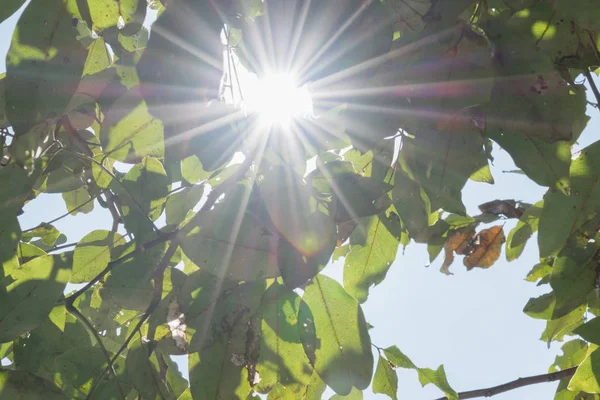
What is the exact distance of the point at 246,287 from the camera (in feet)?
3.22

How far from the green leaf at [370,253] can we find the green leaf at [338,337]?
14 centimetres

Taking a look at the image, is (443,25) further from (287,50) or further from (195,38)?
(195,38)

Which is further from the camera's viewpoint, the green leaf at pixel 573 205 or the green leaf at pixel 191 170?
the green leaf at pixel 191 170

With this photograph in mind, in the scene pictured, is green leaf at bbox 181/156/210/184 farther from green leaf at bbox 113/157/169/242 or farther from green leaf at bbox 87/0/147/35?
green leaf at bbox 87/0/147/35

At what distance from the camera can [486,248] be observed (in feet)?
4.72

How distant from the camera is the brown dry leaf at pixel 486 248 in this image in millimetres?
1429

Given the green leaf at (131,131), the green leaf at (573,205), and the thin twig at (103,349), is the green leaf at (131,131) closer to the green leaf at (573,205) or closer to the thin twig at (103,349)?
the thin twig at (103,349)

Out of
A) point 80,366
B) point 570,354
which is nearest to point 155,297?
point 80,366

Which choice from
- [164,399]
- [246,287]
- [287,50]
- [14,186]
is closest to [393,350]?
[246,287]

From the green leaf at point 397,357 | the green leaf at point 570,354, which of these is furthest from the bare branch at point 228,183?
the green leaf at point 570,354

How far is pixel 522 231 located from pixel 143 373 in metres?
0.95

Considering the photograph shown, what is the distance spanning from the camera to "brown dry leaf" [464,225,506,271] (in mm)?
1429

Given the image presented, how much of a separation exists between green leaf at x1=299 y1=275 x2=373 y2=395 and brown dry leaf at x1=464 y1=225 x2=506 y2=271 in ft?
1.92

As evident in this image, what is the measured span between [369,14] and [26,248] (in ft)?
3.07
